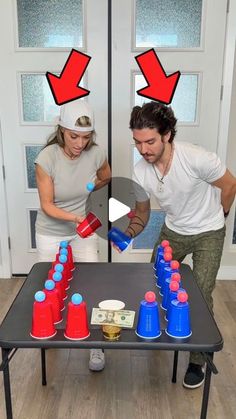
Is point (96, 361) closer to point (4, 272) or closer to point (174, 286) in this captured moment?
point (174, 286)

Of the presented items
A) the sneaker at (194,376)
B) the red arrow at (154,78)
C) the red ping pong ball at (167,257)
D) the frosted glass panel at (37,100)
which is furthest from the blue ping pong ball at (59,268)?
the frosted glass panel at (37,100)

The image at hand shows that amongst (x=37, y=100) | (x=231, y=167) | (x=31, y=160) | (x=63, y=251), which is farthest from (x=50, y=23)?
(x=63, y=251)

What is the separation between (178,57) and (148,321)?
1.71 m

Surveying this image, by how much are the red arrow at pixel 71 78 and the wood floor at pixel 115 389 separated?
133 cm

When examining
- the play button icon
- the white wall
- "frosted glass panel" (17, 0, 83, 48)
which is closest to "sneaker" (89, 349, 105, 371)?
the play button icon

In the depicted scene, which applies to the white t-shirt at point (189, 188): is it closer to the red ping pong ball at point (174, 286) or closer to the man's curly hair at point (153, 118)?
the man's curly hair at point (153, 118)

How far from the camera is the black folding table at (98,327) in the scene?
3.40 ft

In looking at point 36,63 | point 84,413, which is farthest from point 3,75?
point 84,413

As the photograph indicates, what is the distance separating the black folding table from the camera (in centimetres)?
104

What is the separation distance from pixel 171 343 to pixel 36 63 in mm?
1842

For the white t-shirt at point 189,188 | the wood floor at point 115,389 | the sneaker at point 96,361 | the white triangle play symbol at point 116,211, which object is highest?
the white t-shirt at point 189,188

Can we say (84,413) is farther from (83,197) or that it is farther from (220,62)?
(220,62)

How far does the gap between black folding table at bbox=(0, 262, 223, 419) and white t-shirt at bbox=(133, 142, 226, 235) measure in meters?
0.21

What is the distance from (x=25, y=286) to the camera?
1.34m
